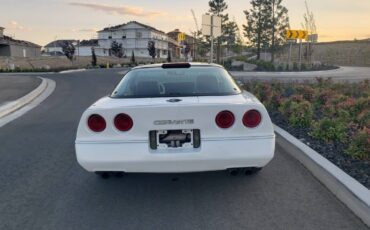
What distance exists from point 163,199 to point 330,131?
3.30m

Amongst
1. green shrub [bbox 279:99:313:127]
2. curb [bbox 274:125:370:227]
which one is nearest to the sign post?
green shrub [bbox 279:99:313:127]

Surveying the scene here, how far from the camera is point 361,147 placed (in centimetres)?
502

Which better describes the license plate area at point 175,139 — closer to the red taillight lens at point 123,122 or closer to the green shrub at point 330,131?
the red taillight lens at point 123,122

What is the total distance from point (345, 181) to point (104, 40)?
10748 cm

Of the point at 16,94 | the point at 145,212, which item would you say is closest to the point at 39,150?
the point at 145,212

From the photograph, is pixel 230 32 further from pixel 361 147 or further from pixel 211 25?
pixel 361 147

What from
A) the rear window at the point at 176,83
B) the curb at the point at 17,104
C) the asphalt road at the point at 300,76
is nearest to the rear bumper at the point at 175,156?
the rear window at the point at 176,83

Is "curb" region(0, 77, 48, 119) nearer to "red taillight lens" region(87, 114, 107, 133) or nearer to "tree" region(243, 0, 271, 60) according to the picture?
"red taillight lens" region(87, 114, 107, 133)

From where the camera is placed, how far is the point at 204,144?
12.6ft

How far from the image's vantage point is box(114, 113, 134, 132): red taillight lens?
3.86 meters

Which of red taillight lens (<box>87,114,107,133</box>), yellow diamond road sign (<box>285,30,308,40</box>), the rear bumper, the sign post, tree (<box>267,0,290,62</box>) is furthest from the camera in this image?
tree (<box>267,0,290,62</box>)

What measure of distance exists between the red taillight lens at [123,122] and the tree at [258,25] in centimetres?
4028

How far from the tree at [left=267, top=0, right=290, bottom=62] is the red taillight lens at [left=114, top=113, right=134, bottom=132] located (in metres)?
39.1

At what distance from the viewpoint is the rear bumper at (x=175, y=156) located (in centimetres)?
380
